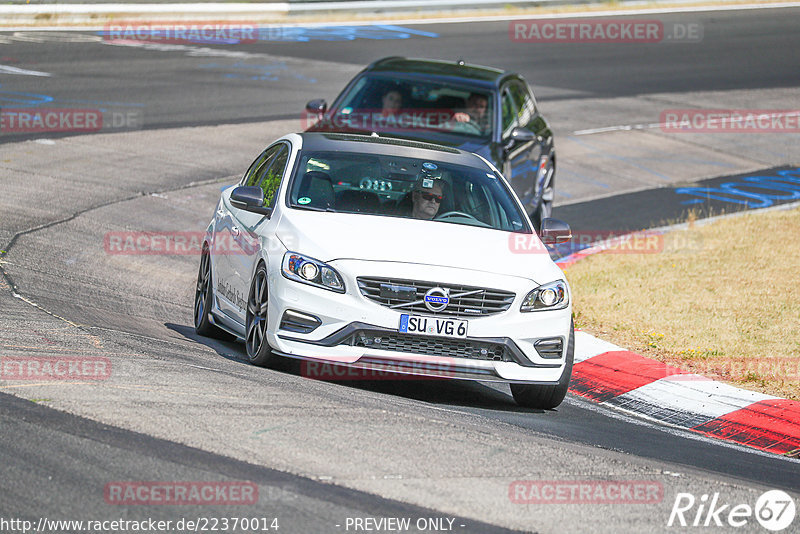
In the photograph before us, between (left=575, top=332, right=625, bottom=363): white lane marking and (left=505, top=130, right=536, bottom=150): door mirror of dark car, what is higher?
(left=505, top=130, right=536, bottom=150): door mirror of dark car

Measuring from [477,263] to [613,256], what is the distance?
6344mm

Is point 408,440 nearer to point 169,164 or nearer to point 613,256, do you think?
point 613,256

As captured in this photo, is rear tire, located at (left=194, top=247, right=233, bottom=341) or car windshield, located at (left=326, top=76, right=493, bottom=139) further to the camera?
car windshield, located at (left=326, top=76, right=493, bottom=139)

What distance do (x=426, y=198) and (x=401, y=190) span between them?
8.4 inches

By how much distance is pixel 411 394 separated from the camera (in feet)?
27.1

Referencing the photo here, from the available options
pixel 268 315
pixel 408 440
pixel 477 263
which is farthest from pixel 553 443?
pixel 268 315

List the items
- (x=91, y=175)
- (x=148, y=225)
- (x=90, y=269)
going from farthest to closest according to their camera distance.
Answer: (x=91, y=175) < (x=148, y=225) < (x=90, y=269)

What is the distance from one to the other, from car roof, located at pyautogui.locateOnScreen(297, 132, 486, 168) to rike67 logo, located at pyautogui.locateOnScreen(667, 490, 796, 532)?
4.26 meters

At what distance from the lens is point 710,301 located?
11.8 meters

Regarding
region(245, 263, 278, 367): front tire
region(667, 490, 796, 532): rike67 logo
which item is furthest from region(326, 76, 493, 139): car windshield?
region(667, 490, 796, 532): rike67 logo

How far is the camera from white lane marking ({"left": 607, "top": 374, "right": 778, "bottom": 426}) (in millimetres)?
8625

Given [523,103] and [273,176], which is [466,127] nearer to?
[523,103]

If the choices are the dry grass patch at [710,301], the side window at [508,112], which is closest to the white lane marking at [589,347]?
the dry grass patch at [710,301]

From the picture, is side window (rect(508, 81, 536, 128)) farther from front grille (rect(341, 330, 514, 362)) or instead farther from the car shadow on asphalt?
front grille (rect(341, 330, 514, 362))
